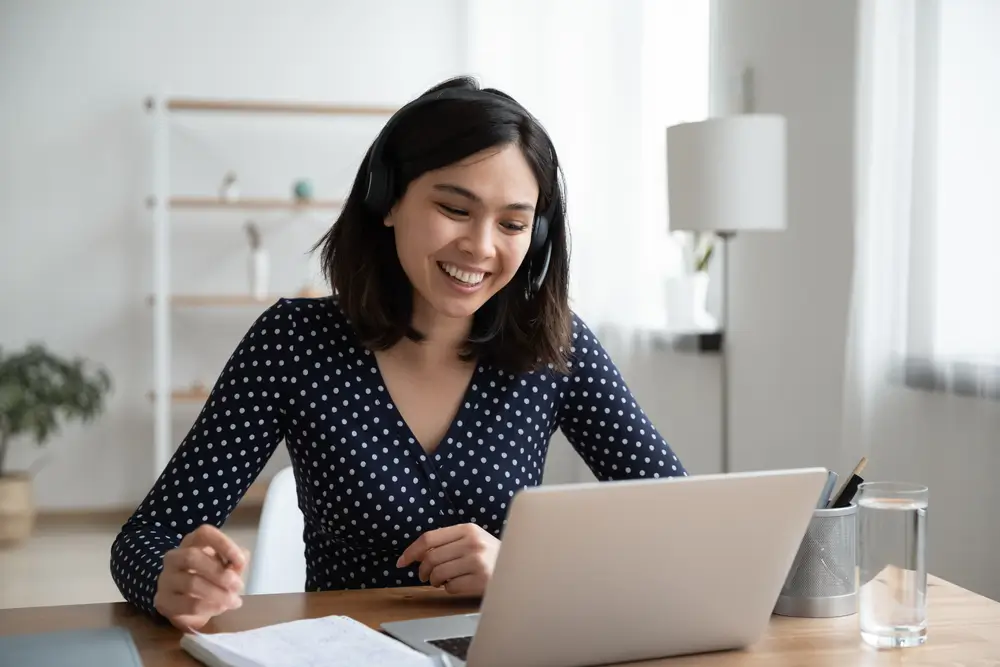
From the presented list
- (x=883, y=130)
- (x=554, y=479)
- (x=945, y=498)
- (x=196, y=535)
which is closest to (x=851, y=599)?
(x=196, y=535)

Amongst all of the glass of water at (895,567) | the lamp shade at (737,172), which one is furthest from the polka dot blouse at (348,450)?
the lamp shade at (737,172)

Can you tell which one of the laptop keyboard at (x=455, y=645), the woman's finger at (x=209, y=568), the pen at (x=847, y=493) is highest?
the pen at (x=847, y=493)

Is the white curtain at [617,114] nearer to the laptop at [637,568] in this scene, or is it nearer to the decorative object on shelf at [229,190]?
the decorative object on shelf at [229,190]

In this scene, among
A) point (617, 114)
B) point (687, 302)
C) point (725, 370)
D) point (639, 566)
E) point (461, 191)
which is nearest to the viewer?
point (639, 566)

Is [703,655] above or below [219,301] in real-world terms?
below

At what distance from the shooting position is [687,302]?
3.67m

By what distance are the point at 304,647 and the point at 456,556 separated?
215 millimetres

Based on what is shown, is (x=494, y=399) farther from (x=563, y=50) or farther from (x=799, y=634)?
(x=563, y=50)

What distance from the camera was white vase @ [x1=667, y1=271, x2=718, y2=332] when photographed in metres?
3.67

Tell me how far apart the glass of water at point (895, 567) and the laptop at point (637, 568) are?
105mm

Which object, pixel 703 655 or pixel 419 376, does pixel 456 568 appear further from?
pixel 419 376

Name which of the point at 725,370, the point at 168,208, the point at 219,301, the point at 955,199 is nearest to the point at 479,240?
the point at 955,199

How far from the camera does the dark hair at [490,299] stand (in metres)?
1.41

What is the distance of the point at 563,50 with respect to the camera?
4.29 metres
